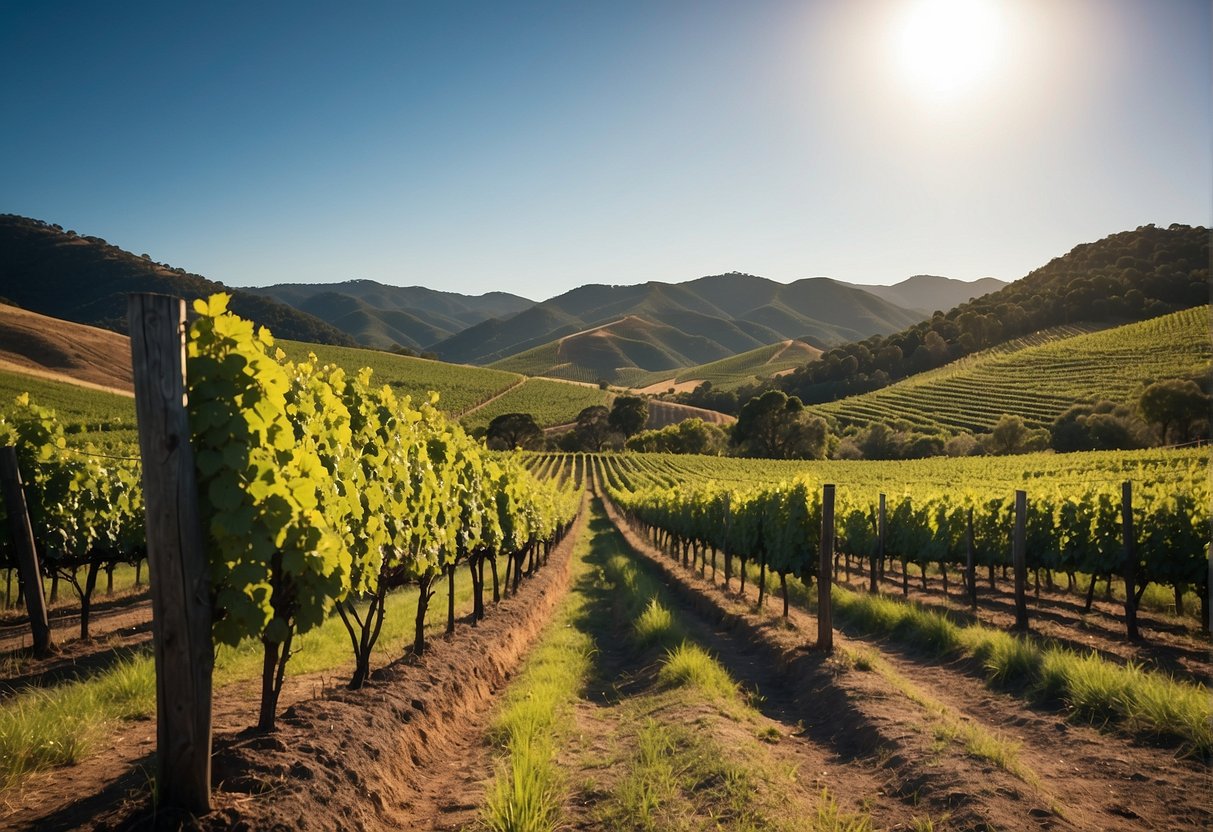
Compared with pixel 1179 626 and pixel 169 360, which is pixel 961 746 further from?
pixel 1179 626

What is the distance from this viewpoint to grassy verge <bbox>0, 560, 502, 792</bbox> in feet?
15.6

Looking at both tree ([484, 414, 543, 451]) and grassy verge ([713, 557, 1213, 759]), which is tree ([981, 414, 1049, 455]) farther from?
grassy verge ([713, 557, 1213, 759])

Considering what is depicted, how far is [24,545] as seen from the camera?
28.2 ft

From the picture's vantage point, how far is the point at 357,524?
6.51 meters

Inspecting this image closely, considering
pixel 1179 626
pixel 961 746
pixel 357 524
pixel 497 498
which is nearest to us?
pixel 961 746

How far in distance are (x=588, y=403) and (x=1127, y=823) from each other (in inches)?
3958

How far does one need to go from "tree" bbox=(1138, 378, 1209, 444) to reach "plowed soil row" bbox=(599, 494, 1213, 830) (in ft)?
166

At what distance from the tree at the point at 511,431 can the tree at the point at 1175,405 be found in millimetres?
57972

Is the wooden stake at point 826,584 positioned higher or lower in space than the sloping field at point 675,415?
lower

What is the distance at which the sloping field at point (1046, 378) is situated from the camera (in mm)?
64562

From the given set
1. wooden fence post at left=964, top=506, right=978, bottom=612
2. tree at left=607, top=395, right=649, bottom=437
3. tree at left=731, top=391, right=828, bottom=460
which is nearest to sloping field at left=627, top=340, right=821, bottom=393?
tree at left=607, top=395, right=649, bottom=437

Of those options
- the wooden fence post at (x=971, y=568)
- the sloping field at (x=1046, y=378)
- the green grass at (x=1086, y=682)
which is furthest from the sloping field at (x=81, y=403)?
the sloping field at (x=1046, y=378)

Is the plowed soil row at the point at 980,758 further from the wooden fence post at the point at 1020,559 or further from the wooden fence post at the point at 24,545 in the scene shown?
the wooden fence post at the point at 24,545

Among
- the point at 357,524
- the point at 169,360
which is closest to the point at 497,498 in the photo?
the point at 357,524
